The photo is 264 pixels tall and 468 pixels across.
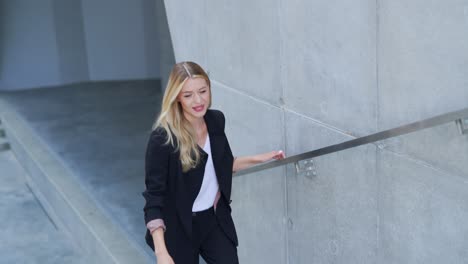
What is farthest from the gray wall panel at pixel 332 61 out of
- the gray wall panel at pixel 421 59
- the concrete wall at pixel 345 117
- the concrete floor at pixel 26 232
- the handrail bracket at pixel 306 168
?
the concrete floor at pixel 26 232

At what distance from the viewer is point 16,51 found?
13859mm

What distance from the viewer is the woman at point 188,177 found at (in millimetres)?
3602

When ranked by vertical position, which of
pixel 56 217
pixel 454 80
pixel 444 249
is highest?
pixel 454 80

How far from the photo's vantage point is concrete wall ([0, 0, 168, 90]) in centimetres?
1377

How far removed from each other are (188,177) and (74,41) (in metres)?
10.9

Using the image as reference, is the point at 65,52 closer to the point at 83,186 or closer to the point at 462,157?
the point at 83,186

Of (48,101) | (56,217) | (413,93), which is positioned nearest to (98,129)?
(48,101)

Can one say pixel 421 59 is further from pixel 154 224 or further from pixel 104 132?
pixel 104 132

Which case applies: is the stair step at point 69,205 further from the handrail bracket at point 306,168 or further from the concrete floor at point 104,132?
the handrail bracket at point 306,168

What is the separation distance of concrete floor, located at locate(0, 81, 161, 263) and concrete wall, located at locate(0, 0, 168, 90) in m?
0.38

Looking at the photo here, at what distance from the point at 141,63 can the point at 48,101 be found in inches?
85.6

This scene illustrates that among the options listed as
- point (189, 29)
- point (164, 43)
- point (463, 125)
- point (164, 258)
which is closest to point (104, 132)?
point (164, 43)

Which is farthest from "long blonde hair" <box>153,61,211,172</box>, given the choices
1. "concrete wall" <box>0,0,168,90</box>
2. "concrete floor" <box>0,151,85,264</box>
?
"concrete wall" <box>0,0,168,90</box>

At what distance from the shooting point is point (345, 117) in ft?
12.1
